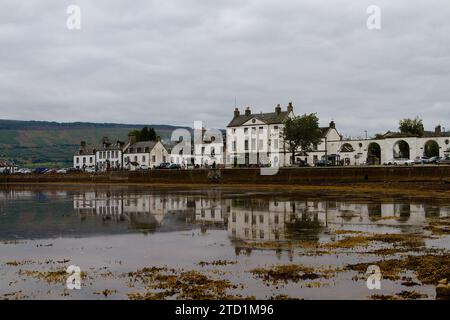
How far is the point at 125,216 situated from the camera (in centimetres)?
3528

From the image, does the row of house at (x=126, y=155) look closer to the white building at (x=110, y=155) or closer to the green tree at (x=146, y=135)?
the white building at (x=110, y=155)

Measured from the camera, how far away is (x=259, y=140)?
346ft

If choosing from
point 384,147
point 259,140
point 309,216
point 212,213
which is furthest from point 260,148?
point 309,216

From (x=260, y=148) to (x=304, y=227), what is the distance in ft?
257

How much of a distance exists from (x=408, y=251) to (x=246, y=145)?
88061 millimetres

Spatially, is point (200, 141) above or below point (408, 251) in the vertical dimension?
above

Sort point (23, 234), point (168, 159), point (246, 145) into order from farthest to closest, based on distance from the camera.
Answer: point (168, 159) → point (246, 145) → point (23, 234)

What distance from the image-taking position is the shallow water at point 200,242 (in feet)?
47.4

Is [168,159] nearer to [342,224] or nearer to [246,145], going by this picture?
[246,145]

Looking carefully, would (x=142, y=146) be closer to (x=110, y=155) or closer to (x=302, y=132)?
(x=110, y=155)

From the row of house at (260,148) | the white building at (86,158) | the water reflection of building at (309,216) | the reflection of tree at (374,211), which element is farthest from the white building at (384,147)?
the white building at (86,158)

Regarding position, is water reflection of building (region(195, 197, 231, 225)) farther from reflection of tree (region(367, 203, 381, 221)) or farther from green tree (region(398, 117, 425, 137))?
green tree (region(398, 117, 425, 137))

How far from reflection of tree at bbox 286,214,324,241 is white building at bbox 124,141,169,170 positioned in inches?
3724
